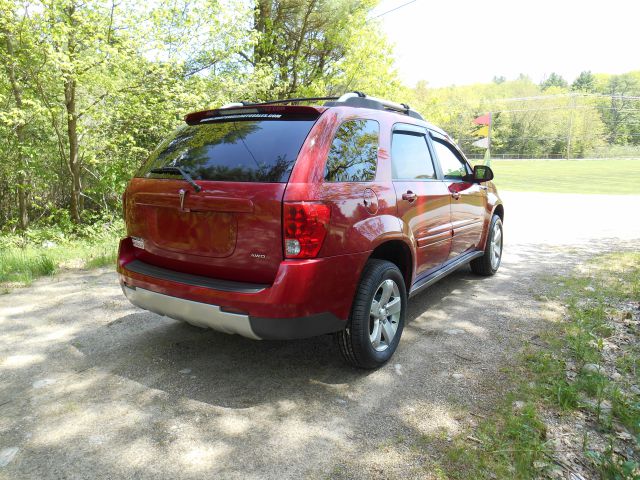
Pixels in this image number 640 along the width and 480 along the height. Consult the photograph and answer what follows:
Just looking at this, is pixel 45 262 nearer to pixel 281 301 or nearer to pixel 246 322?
pixel 246 322

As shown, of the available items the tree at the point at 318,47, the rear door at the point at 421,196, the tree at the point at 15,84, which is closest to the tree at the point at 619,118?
the tree at the point at 318,47

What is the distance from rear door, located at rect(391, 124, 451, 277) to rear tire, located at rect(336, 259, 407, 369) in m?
0.49

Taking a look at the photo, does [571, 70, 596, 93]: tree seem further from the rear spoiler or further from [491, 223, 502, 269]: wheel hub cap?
the rear spoiler

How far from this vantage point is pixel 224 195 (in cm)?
274

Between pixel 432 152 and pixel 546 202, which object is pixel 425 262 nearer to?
pixel 432 152

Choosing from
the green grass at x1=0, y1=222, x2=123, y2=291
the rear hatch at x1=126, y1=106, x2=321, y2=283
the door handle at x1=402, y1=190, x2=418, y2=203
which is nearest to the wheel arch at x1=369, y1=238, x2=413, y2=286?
the door handle at x1=402, y1=190, x2=418, y2=203

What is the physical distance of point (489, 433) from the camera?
2498 mm

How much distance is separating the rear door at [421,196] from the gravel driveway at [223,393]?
720 millimetres

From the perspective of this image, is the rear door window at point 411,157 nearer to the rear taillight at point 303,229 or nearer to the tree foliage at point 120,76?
the rear taillight at point 303,229

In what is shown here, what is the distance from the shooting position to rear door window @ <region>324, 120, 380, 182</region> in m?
2.92

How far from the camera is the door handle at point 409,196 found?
11.5 feet

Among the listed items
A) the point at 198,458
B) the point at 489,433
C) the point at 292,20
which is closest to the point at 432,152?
the point at 489,433

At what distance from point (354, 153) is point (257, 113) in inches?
28.2

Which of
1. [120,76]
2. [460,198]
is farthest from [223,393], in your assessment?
[120,76]
